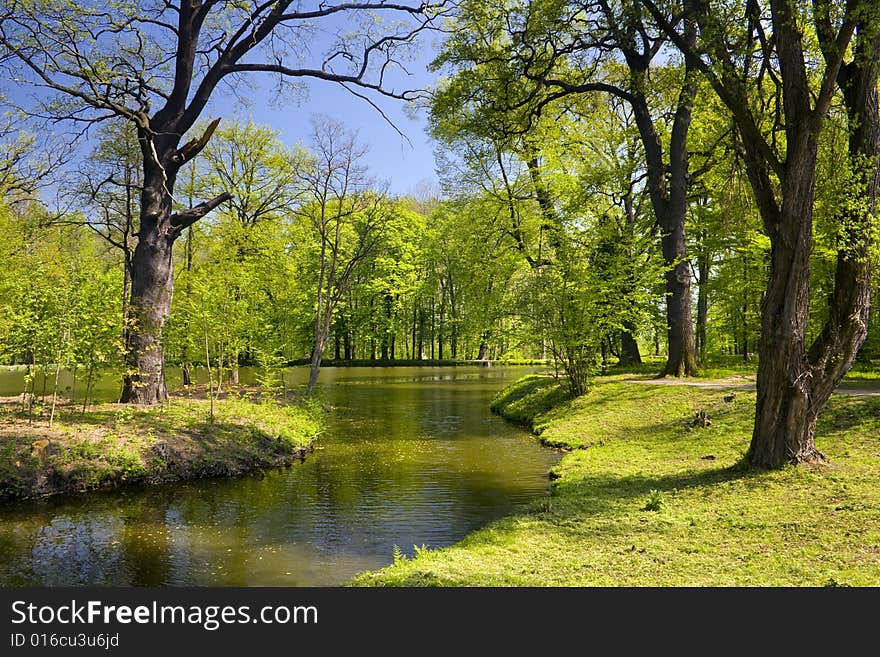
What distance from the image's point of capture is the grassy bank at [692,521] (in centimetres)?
507

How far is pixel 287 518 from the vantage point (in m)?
8.41

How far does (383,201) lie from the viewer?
21500 mm

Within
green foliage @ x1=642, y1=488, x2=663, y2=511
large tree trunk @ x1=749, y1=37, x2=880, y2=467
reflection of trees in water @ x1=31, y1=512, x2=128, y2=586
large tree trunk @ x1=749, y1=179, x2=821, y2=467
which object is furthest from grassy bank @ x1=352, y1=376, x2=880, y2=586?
reflection of trees in water @ x1=31, y1=512, x2=128, y2=586

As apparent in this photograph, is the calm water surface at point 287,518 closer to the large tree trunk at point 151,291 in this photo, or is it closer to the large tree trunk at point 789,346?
the large tree trunk at point 789,346

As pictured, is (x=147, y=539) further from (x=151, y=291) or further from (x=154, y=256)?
(x=154, y=256)

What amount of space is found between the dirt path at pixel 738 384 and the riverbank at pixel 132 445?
9.82 m

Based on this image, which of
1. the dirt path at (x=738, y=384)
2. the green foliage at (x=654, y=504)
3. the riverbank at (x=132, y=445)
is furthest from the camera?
the dirt path at (x=738, y=384)

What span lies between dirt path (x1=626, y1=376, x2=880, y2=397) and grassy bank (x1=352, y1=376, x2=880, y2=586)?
1.12m

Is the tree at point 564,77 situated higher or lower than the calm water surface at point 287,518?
higher

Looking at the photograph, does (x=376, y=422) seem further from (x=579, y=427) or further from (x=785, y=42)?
(x=785, y=42)

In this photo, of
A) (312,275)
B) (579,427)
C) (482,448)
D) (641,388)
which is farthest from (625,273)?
(312,275)

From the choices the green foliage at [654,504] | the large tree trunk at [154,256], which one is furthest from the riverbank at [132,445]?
the green foliage at [654,504]

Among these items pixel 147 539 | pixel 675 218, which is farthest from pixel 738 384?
pixel 147 539

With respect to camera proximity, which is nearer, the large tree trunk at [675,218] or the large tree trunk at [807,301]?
the large tree trunk at [807,301]
